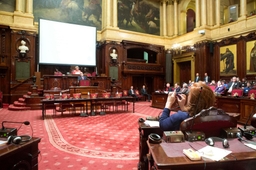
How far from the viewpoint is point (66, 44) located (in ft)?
40.2

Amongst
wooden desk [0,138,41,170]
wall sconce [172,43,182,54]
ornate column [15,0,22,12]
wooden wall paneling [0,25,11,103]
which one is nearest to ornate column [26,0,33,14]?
ornate column [15,0,22,12]

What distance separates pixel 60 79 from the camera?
10.7m

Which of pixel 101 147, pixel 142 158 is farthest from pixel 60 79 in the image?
pixel 142 158

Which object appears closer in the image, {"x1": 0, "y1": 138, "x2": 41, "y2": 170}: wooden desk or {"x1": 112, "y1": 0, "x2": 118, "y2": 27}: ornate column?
{"x1": 0, "y1": 138, "x2": 41, "y2": 170}: wooden desk

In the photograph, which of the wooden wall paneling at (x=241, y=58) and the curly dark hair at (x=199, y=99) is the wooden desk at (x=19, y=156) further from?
the wooden wall paneling at (x=241, y=58)

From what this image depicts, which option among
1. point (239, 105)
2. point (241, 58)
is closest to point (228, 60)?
point (241, 58)

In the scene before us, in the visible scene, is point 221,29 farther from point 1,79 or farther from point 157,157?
point 1,79

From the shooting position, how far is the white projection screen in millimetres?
11477

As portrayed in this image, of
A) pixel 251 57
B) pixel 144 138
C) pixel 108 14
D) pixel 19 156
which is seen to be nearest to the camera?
pixel 19 156

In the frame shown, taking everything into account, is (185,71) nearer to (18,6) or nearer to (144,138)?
(18,6)

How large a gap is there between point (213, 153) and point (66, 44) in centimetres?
1237

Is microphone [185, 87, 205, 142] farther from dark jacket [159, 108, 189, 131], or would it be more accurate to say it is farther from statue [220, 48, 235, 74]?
statue [220, 48, 235, 74]

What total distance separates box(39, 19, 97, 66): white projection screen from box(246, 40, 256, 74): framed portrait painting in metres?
9.87

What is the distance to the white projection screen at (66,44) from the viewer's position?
37.7 ft
